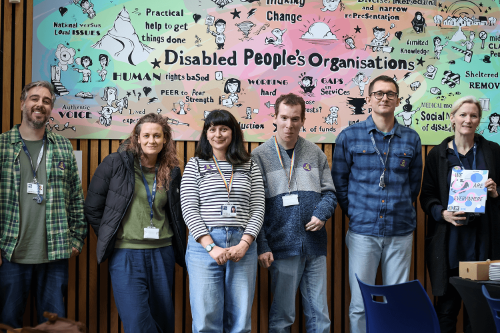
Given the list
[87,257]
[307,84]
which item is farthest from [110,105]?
[307,84]

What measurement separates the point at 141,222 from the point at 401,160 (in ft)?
6.20

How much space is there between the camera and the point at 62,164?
2756 mm

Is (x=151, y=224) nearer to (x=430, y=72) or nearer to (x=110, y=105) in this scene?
(x=110, y=105)

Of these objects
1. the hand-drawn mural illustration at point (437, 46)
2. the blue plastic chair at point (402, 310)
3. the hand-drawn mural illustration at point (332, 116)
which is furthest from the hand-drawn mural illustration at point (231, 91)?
the blue plastic chair at point (402, 310)

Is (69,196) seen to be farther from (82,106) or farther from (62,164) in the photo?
(82,106)

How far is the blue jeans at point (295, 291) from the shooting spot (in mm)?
2672

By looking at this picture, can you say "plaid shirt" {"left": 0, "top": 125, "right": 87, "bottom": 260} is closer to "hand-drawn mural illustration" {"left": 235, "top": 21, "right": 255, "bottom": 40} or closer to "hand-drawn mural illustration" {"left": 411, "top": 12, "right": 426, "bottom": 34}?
"hand-drawn mural illustration" {"left": 235, "top": 21, "right": 255, "bottom": 40}

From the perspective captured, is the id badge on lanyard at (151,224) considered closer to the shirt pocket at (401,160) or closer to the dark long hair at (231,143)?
the dark long hair at (231,143)

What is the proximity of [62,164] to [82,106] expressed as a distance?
68cm

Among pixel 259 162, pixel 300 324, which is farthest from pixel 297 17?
pixel 300 324

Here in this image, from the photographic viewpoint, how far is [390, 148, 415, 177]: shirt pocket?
9.36 feet

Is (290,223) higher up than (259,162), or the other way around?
(259,162)

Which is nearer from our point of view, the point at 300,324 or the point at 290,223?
the point at 290,223

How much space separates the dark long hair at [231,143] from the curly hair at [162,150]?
0.94 ft
